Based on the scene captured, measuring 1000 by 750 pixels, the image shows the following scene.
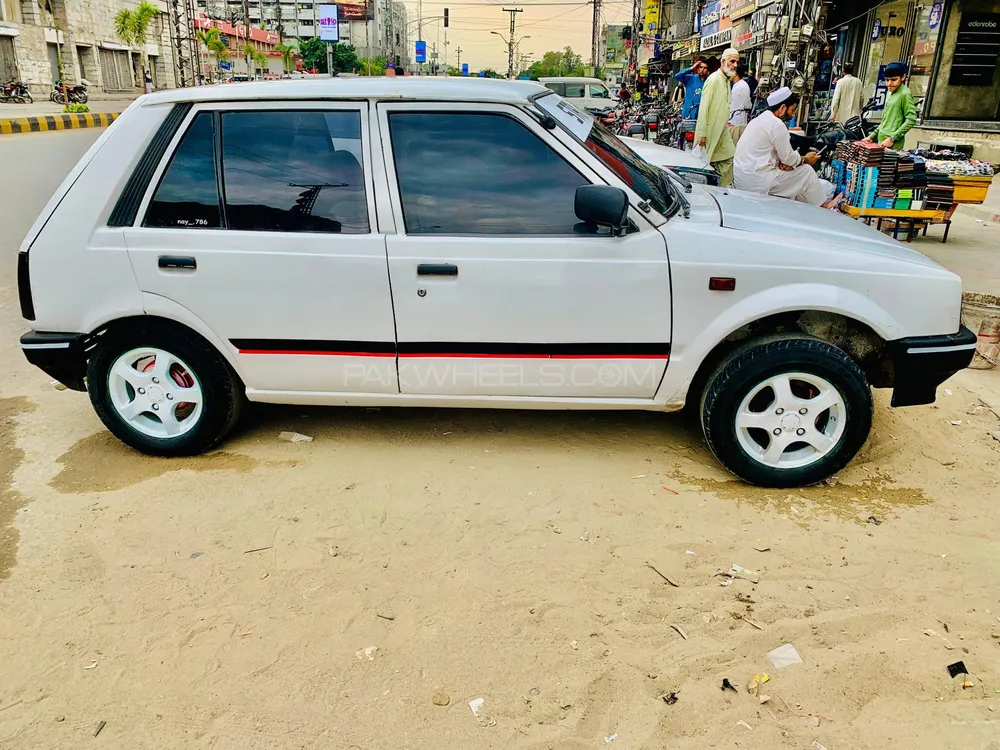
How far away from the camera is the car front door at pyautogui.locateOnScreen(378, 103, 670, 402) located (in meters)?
3.47

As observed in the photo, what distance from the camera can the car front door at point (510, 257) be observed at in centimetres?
347

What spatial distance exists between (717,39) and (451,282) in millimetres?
31332

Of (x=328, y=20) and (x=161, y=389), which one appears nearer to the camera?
(x=161, y=389)

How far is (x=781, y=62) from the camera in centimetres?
1798

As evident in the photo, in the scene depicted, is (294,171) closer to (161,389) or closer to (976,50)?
(161,389)

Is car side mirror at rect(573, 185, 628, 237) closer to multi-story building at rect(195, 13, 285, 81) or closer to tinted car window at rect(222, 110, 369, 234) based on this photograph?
tinted car window at rect(222, 110, 369, 234)

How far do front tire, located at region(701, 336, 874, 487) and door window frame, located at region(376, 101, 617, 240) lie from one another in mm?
982

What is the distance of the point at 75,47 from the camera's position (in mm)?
51719

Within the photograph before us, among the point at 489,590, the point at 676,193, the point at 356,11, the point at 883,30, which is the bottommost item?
the point at 489,590

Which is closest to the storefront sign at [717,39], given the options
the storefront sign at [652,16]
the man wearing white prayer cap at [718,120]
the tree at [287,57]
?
the storefront sign at [652,16]

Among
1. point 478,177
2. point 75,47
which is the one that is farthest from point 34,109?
point 478,177

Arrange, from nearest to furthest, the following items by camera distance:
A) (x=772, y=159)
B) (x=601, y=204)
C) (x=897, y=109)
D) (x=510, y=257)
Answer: (x=601, y=204) < (x=510, y=257) < (x=772, y=159) < (x=897, y=109)

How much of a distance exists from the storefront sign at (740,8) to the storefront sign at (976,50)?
10111 mm

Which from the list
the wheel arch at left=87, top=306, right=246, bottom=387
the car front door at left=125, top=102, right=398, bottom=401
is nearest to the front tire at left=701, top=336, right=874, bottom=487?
the car front door at left=125, top=102, right=398, bottom=401
